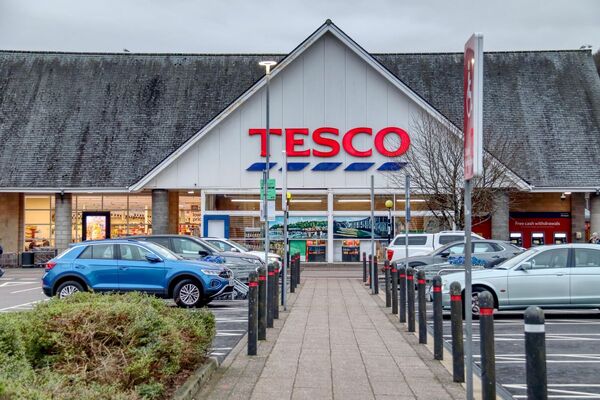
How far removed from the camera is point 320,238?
4097cm

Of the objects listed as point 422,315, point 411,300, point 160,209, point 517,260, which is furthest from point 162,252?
point 160,209

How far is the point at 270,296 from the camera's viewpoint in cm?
1633

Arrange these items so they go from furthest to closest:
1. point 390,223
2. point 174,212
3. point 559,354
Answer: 1. point 174,212
2. point 390,223
3. point 559,354

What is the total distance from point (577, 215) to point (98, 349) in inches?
1445

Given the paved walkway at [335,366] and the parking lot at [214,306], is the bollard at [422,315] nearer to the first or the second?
the paved walkway at [335,366]

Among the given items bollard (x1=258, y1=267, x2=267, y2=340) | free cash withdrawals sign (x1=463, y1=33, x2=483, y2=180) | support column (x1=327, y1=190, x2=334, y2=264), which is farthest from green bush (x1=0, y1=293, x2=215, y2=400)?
support column (x1=327, y1=190, x2=334, y2=264)

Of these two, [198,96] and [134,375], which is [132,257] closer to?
[134,375]

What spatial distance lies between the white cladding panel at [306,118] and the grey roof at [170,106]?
3.17m

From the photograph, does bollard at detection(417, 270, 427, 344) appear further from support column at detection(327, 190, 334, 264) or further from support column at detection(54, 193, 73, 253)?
support column at detection(54, 193, 73, 253)

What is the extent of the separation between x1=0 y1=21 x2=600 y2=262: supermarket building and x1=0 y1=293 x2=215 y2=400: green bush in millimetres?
29847

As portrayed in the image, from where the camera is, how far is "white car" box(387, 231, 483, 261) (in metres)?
30.2

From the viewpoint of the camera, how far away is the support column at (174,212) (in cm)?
4366

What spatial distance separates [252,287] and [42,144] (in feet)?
111

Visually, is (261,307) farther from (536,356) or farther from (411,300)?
(536,356)
